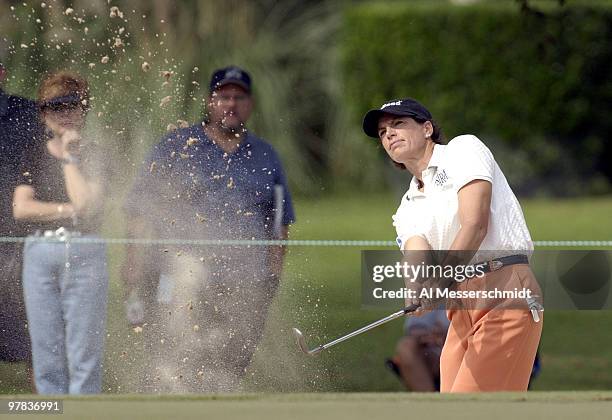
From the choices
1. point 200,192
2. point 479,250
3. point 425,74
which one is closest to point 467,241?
point 479,250

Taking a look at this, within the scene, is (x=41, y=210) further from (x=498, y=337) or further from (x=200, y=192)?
(x=498, y=337)

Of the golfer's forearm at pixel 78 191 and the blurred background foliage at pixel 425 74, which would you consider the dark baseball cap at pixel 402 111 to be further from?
the blurred background foliage at pixel 425 74

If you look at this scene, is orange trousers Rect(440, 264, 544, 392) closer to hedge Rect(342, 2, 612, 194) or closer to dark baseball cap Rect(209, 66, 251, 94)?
dark baseball cap Rect(209, 66, 251, 94)

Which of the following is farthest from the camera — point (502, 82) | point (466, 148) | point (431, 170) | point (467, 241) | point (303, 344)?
point (502, 82)

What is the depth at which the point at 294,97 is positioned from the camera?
16.6 meters

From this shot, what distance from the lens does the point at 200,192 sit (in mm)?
6824

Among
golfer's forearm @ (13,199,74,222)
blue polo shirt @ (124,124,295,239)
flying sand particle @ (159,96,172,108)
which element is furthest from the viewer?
flying sand particle @ (159,96,172,108)

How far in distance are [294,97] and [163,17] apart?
2272mm

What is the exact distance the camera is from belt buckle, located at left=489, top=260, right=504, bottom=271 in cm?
537

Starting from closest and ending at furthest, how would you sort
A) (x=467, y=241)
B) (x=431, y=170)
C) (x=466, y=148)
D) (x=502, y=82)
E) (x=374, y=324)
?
1. (x=467, y=241)
2. (x=466, y=148)
3. (x=431, y=170)
4. (x=374, y=324)
5. (x=502, y=82)

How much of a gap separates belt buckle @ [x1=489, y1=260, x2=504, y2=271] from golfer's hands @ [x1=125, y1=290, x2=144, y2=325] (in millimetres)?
2038

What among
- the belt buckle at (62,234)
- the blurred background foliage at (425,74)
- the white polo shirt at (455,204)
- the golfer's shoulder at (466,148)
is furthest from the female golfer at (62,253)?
the blurred background foliage at (425,74)

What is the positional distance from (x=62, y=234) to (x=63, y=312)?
383 mm

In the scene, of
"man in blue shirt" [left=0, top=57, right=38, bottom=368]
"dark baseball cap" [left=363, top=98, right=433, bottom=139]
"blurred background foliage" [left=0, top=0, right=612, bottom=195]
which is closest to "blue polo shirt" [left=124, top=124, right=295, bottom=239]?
"man in blue shirt" [left=0, top=57, right=38, bottom=368]
